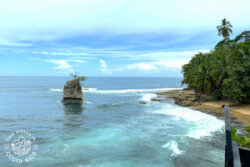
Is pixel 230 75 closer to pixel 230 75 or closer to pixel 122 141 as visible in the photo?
pixel 230 75

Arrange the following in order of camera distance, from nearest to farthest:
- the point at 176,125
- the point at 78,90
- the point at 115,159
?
the point at 115,159
the point at 176,125
the point at 78,90

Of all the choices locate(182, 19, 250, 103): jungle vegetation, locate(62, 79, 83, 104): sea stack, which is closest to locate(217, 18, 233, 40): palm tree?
locate(182, 19, 250, 103): jungle vegetation

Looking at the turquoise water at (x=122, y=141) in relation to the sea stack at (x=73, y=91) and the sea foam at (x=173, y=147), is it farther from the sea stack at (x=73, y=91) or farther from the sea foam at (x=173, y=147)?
the sea stack at (x=73, y=91)

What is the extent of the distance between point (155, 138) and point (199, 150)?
4748 millimetres

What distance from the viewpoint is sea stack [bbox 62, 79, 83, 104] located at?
4334cm

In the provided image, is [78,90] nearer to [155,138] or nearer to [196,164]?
[155,138]

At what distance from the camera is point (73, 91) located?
4431 cm

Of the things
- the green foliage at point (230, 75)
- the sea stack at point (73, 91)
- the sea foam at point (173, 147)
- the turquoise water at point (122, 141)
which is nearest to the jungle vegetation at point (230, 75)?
the green foliage at point (230, 75)

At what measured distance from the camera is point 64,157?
1448 centimetres

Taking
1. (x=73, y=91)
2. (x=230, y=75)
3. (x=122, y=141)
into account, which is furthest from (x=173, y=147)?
(x=73, y=91)

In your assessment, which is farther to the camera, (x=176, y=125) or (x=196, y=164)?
(x=176, y=125)

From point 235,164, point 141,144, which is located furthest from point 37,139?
point 235,164

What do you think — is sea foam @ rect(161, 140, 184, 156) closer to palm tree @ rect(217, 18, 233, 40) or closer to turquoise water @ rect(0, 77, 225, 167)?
turquoise water @ rect(0, 77, 225, 167)

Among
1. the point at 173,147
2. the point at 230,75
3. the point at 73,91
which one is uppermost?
the point at 230,75
